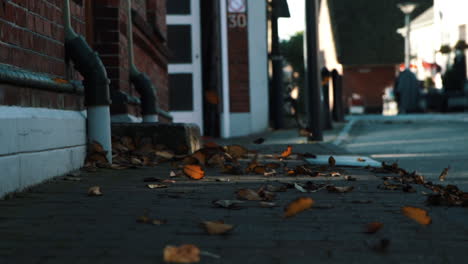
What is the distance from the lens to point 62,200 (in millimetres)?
3033

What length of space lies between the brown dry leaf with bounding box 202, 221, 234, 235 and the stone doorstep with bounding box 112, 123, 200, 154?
10.3 ft

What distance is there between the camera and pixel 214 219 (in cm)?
256

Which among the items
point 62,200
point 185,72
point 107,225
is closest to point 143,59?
point 62,200

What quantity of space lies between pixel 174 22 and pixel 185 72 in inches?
37.8

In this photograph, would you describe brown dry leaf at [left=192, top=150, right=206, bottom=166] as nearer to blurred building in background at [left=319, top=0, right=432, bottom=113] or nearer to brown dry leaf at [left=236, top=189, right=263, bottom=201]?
brown dry leaf at [left=236, top=189, right=263, bottom=201]

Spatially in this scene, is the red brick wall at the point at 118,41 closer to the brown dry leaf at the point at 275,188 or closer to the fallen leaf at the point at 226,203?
the brown dry leaf at the point at 275,188

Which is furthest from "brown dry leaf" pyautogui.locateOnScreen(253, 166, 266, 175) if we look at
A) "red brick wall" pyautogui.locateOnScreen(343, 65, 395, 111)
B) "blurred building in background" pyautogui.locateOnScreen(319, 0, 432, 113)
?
"red brick wall" pyautogui.locateOnScreen(343, 65, 395, 111)

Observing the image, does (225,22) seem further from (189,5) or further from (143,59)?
(143,59)

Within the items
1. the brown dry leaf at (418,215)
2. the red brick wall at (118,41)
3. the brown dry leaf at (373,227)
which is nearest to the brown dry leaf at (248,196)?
the brown dry leaf at (418,215)

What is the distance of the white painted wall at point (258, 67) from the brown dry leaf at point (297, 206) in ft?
41.2

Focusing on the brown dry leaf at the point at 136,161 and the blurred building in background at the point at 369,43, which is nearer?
the brown dry leaf at the point at 136,161

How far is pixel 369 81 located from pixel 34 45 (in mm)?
43866

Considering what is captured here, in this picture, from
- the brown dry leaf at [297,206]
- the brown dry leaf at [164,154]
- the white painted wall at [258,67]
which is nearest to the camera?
the brown dry leaf at [297,206]

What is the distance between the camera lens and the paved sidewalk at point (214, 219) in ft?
6.42
